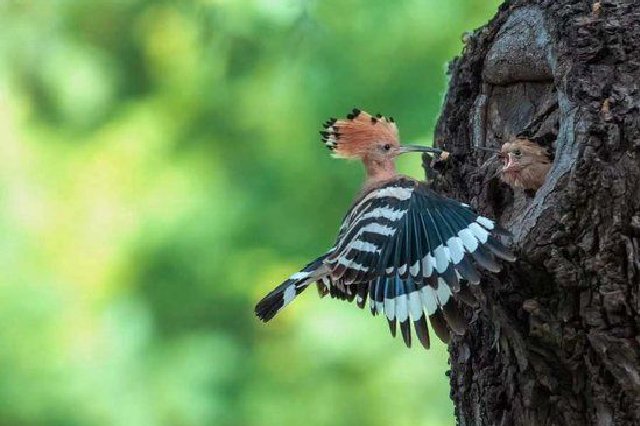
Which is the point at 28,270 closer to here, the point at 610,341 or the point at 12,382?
the point at 12,382

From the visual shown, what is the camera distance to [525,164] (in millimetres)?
1465

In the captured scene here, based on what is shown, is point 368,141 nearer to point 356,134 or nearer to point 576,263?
point 356,134

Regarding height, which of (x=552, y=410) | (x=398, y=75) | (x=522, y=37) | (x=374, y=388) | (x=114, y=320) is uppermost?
(x=398, y=75)

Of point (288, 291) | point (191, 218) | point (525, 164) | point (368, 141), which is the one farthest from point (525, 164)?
point (191, 218)

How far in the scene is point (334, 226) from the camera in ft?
7.55

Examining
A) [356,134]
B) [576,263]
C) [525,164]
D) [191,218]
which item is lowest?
[576,263]

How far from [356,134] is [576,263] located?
0.44 m

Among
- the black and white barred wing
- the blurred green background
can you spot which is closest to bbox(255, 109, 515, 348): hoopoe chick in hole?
the black and white barred wing

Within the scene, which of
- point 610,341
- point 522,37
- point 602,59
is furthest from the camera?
point 522,37

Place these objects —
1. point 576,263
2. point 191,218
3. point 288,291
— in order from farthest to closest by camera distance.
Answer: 1. point 191,218
2. point 288,291
3. point 576,263

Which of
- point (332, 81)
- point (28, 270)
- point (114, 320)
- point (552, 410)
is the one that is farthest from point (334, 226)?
point (552, 410)

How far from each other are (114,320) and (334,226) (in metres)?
0.51

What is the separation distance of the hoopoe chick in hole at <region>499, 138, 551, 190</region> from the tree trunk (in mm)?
32

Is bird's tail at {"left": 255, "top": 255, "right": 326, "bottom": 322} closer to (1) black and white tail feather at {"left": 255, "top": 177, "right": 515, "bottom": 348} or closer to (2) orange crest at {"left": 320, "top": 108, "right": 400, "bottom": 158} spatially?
(1) black and white tail feather at {"left": 255, "top": 177, "right": 515, "bottom": 348}
